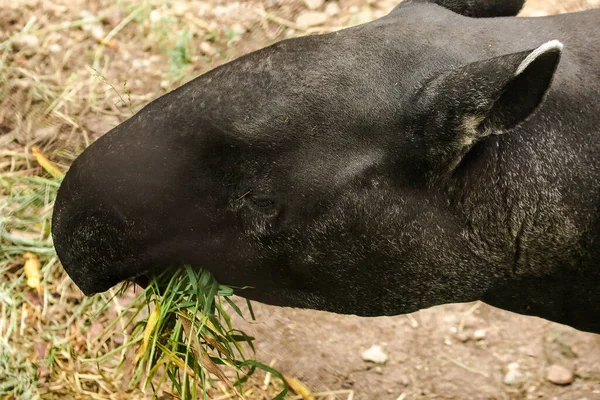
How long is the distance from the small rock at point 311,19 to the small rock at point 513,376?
3079 mm

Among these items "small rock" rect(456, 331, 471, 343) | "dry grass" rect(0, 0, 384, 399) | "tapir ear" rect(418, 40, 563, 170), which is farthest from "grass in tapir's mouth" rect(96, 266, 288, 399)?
"small rock" rect(456, 331, 471, 343)

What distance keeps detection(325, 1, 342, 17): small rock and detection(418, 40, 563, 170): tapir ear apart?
149 inches

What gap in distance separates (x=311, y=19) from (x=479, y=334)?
2879 mm

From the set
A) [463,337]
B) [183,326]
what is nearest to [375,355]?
[463,337]

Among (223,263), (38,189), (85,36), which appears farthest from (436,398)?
(85,36)

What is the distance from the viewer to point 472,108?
2818 millimetres

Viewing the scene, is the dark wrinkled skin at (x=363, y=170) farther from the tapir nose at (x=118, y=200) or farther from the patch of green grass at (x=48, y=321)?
the patch of green grass at (x=48, y=321)

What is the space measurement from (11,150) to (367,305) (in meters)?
3.38

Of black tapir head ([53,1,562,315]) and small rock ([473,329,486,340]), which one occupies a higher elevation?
black tapir head ([53,1,562,315])

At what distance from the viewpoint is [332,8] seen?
6609 mm

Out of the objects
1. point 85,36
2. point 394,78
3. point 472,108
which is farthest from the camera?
point 85,36

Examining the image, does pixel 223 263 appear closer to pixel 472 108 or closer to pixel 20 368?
pixel 472 108

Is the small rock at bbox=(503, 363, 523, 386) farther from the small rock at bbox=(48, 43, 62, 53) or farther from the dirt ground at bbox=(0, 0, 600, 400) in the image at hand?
the small rock at bbox=(48, 43, 62, 53)

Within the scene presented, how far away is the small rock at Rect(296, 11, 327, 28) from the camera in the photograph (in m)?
6.56
